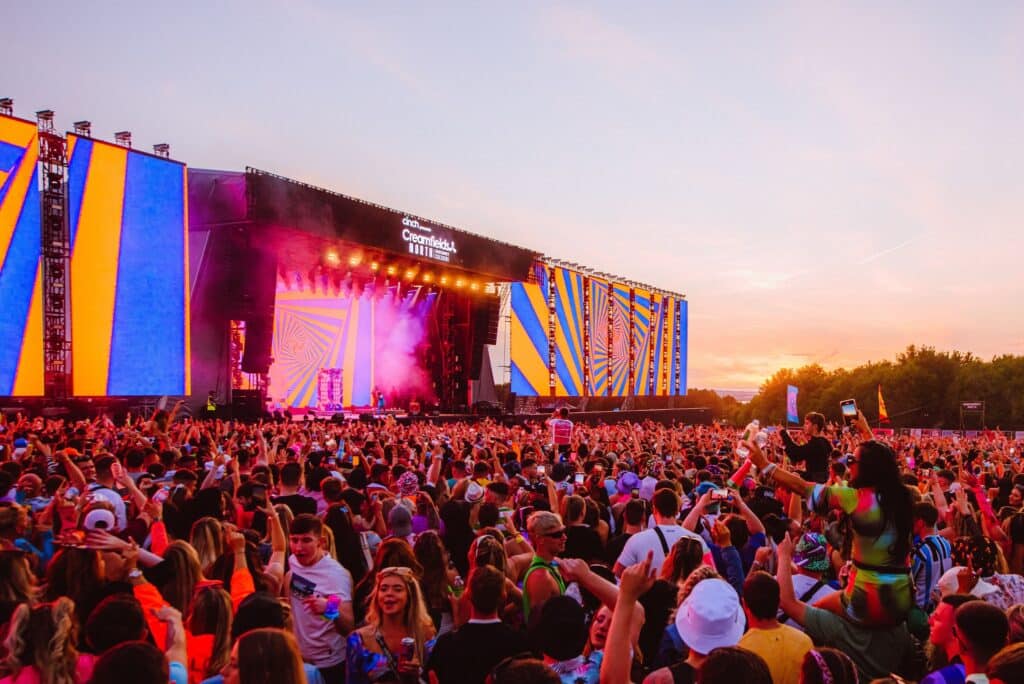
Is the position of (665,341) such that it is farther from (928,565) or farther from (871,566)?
(871,566)

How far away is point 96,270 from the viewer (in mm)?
22531

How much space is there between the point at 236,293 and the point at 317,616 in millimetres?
23345

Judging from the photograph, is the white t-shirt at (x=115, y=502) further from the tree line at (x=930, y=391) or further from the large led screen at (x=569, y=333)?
the tree line at (x=930, y=391)

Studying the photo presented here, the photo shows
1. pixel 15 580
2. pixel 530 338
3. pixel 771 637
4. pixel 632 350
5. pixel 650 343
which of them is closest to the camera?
pixel 771 637

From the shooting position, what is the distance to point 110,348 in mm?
22828

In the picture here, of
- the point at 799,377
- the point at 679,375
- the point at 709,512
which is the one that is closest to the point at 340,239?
the point at 709,512

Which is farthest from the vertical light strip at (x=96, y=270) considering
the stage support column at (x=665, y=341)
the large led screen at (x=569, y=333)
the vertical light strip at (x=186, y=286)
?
the stage support column at (x=665, y=341)

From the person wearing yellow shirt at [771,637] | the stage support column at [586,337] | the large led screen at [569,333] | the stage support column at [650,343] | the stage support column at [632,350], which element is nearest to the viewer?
the person wearing yellow shirt at [771,637]

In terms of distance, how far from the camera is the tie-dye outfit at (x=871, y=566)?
13.0 ft

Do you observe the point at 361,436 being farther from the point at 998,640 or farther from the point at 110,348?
the point at 998,640

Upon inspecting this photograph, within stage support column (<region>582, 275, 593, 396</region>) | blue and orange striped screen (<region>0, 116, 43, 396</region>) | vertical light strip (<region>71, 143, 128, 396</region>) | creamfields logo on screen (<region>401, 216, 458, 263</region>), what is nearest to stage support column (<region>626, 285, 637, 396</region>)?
stage support column (<region>582, 275, 593, 396</region>)

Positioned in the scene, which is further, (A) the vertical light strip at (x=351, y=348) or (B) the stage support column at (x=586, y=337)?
(B) the stage support column at (x=586, y=337)

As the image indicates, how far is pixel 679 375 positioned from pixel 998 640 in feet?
188

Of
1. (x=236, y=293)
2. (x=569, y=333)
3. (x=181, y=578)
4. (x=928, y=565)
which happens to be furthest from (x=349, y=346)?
(x=928, y=565)
